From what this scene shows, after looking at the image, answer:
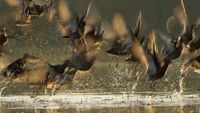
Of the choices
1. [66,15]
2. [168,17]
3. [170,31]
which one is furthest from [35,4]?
[168,17]

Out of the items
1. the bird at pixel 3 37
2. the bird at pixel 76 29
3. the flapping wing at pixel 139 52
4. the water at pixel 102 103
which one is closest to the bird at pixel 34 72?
the water at pixel 102 103

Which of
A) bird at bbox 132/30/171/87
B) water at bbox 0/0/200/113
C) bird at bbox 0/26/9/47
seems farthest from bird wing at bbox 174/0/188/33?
bird at bbox 0/26/9/47

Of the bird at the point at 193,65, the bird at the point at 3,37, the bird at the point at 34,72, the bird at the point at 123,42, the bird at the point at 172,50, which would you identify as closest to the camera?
the bird at the point at 34,72

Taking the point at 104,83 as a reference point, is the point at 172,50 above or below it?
above

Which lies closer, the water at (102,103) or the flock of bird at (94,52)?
the water at (102,103)

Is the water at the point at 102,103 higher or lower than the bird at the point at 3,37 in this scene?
lower

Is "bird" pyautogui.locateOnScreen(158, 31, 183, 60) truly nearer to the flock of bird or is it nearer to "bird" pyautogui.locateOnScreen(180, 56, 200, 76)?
the flock of bird

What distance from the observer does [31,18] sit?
15.7 m

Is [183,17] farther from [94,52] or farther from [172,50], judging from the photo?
[94,52]

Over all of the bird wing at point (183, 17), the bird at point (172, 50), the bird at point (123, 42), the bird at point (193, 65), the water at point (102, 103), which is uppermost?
the bird wing at point (183, 17)

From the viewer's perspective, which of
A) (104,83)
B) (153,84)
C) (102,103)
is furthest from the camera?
(104,83)

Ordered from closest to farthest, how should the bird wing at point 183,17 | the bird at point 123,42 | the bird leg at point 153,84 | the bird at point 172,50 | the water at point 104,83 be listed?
the water at point 104,83, the bird at point 123,42, the bird at point 172,50, the bird leg at point 153,84, the bird wing at point 183,17

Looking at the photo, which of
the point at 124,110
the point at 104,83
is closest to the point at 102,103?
the point at 124,110

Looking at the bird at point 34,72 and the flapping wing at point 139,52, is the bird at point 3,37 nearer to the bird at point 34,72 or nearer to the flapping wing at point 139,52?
the bird at point 34,72
